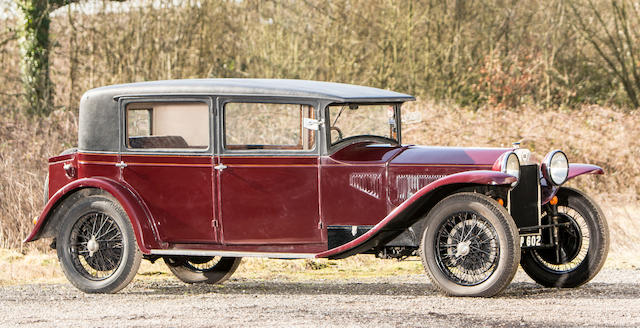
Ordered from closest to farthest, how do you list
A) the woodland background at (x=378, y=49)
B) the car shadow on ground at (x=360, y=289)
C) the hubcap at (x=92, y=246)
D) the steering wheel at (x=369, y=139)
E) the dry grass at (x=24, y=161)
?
1. the car shadow on ground at (x=360, y=289)
2. the steering wheel at (x=369, y=139)
3. the hubcap at (x=92, y=246)
4. the dry grass at (x=24, y=161)
5. the woodland background at (x=378, y=49)

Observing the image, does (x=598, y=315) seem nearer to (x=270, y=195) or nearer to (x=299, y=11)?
(x=270, y=195)

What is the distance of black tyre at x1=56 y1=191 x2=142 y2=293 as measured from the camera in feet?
25.2

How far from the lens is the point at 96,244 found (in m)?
7.79

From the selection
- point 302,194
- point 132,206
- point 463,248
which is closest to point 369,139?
point 302,194

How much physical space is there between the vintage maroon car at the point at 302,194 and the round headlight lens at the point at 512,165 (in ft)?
0.05

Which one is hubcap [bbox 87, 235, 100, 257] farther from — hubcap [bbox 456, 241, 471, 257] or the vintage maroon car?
hubcap [bbox 456, 241, 471, 257]

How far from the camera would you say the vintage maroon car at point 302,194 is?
6.91 metres

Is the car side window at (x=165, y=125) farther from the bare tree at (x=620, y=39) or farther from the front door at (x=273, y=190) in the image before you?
the bare tree at (x=620, y=39)

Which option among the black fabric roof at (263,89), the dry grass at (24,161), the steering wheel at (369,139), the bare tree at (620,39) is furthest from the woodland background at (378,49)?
the black fabric roof at (263,89)

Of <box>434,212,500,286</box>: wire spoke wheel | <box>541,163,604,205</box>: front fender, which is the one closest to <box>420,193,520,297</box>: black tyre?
<box>434,212,500,286</box>: wire spoke wheel

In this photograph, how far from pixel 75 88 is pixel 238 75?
3.21 metres

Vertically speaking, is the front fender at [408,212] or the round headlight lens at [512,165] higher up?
the round headlight lens at [512,165]

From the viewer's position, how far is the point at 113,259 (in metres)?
7.81

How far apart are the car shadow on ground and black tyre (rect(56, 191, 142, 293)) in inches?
11.3
